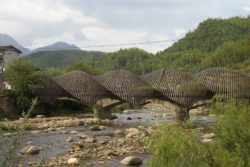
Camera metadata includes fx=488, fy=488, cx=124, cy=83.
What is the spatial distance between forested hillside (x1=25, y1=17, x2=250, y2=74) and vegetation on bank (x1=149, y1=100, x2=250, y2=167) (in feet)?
293

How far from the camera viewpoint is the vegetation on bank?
9.91m

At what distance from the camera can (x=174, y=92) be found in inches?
1734

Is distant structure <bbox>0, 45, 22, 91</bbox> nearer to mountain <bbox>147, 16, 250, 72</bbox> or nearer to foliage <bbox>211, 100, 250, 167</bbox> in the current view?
foliage <bbox>211, 100, 250, 167</bbox>

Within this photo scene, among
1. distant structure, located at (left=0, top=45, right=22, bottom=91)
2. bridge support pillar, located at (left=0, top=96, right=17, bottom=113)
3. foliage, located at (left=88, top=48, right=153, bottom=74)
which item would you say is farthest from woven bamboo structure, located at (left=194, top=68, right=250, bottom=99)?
foliage, located at (left=88, top=48, right=153, bottom=74)

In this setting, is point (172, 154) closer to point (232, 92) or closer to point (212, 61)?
point (232, 92)

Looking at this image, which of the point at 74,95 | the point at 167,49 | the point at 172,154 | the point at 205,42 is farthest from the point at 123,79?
the point at 167,49

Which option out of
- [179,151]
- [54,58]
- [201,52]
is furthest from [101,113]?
[54,58]

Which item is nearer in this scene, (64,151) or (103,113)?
(64,151)

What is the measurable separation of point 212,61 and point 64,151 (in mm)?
85977

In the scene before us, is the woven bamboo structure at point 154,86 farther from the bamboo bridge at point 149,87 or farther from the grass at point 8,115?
the grass at point 8,115

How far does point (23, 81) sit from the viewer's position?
4822 centimetres

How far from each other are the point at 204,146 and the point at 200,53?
11428 cm

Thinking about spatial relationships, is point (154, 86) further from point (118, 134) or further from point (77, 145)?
point (77, 145)

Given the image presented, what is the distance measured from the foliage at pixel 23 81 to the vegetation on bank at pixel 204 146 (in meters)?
38.0
